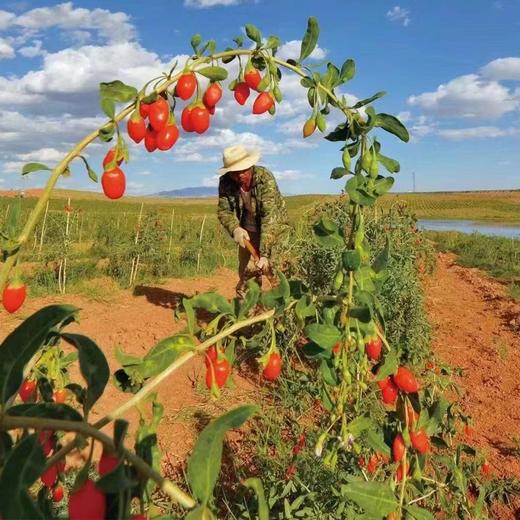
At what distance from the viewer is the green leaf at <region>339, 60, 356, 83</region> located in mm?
1263

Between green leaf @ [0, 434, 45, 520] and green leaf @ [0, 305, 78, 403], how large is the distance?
119 millimetres

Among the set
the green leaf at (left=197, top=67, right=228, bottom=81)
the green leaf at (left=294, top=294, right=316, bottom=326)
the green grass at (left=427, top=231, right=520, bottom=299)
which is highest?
the green leaf at (left=197, top=67, right=228, bottom=81)

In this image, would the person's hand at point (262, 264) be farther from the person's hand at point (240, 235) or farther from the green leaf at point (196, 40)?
the green leaf at point (196, 40)

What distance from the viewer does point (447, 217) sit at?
4309 cm

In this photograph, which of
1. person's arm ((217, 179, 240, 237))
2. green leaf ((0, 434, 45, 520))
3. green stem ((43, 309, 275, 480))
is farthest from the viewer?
person's arm ((217, 179, 240, 237))

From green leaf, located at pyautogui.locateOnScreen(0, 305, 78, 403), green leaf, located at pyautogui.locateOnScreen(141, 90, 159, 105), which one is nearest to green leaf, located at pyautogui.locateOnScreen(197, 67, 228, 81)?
green leaf, located at pyautogui.locateOnScreen(141, 90, 159, 105)

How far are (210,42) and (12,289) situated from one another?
0.66m

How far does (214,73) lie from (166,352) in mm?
591

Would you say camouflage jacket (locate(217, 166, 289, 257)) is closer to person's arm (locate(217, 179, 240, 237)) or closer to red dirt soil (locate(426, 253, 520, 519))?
person's arm (locate(217, 179, 240, 237))

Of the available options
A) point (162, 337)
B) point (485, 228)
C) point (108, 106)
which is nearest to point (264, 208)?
point (162, 337)

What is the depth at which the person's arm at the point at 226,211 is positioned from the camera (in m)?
4.71

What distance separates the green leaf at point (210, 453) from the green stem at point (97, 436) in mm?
22

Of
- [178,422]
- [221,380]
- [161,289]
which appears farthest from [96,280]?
[221,380]

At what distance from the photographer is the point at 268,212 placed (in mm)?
4559
